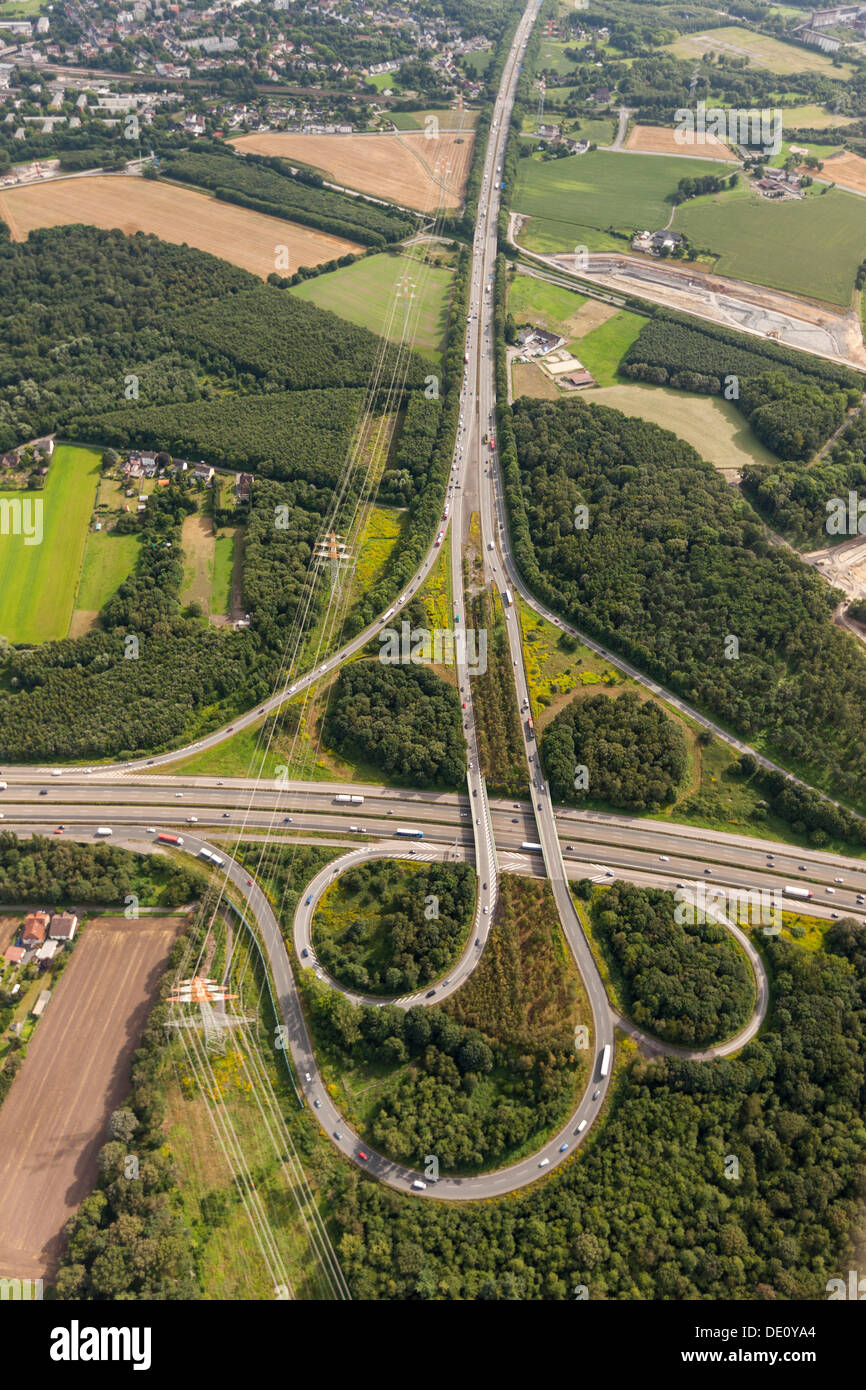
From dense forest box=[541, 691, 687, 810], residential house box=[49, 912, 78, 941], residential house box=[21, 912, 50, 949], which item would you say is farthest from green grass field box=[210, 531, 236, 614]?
dense forest box=[541, 691, 687, 810]

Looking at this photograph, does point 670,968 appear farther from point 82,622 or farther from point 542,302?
point 542,302

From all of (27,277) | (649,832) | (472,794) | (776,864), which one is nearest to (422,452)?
(472,794)

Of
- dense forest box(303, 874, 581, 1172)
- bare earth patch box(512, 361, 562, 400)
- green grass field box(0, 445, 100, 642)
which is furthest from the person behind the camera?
bare earth patch box(512, 361, 562, 400)

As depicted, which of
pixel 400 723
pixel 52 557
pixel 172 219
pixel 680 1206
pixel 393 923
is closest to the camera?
pixel 680 1206

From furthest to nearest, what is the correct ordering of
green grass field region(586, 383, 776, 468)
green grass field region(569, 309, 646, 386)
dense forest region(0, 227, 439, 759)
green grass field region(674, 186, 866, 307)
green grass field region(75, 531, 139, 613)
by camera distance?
green grass field region(674, 186, 866, 307)
green grass field region(569, 309, 646, 386)
green grass field region(586, 383, 776, 468)
green grass field region(75, 531, 139, 613)
dense forest region(0, 227, 439, 759)

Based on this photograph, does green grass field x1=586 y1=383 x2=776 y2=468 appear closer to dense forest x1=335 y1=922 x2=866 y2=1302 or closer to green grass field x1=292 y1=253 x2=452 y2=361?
green grass field x1=292 y1=253 x2=452 y2=361

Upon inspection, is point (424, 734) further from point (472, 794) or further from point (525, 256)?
point (525, 256)

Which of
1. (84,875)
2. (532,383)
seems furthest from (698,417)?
(84,875)
